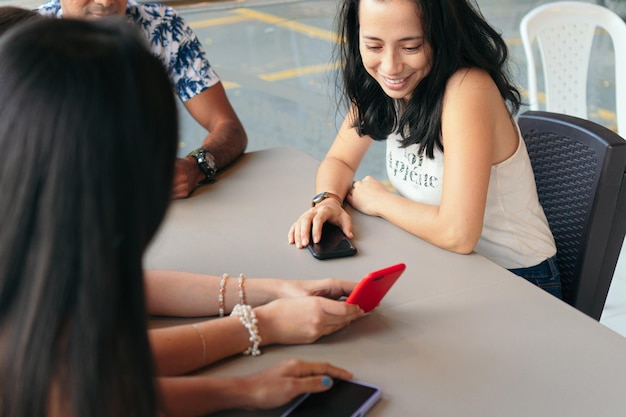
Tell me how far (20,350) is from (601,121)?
491 cm

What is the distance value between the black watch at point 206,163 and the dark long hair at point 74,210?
1.26 m

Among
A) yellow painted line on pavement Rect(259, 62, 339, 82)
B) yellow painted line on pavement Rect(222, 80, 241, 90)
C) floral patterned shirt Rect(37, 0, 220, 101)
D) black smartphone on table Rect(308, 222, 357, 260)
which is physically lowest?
yellow painted line on pavement Rect(222, 80, 241, 90)

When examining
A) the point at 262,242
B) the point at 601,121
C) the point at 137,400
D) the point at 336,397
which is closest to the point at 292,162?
the point at 262,242

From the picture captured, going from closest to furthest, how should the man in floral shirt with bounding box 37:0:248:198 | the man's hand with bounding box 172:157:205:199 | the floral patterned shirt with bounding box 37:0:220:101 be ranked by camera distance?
the man's hand with bounding box 172:157:205:199 < the man in floral shirt with bounding box 37:0:248:198 < the floral patterned shirt with bounding box 37:0:220:101

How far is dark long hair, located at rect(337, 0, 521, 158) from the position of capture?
1.71 m

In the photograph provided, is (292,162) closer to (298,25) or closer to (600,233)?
(600,233)

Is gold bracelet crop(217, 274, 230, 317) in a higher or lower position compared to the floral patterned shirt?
lower

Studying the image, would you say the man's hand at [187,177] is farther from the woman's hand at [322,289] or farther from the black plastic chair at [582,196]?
the black plastic chair at [582,196]

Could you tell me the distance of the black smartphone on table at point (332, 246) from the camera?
1599mm

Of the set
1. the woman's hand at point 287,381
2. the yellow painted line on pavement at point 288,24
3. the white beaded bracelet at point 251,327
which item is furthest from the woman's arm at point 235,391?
the yellow painted line on pavement at point 288,24

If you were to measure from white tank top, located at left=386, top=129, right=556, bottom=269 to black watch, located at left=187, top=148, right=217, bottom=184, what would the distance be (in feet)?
1.89

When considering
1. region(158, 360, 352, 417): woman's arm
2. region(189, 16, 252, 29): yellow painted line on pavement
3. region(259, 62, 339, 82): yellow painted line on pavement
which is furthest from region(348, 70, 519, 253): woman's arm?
region(189, 16, 252, 29): yellow painted line on pavement

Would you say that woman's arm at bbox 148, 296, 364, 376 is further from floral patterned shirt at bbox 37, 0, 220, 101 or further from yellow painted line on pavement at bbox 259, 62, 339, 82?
yellow painted line on pavement at bbox 259, 62, 339, 82

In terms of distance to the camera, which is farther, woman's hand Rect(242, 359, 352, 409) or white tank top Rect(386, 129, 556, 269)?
white tank top Rect(386, 129, 556, 269)
